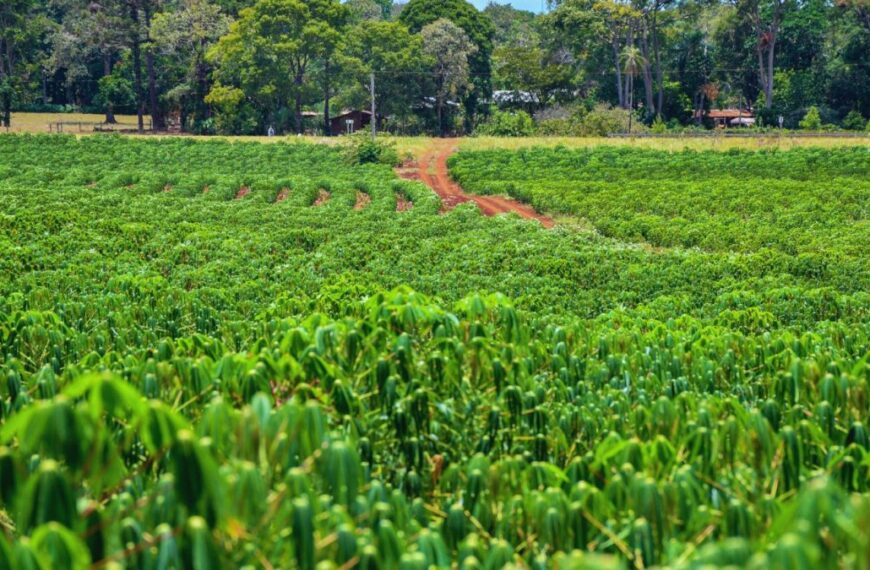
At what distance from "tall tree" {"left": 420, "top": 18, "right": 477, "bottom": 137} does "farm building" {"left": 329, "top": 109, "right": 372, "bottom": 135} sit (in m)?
5.69

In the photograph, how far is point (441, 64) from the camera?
68.7 m

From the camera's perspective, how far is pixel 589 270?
18547 mm

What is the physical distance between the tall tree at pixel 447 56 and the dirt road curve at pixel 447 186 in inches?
352

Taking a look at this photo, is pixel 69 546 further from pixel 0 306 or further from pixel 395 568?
pixel 0 306

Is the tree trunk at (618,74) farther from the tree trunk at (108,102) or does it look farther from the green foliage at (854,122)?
the tree trunk at (108,102)

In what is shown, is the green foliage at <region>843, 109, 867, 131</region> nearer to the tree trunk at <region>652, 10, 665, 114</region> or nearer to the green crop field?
the tree trunk at <region>652, 10, 665, 114</region>

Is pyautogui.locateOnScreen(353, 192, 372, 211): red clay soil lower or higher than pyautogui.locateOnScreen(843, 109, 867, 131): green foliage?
lower

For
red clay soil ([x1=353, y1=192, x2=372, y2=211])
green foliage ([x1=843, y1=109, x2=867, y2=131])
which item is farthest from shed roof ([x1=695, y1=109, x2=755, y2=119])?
red clay soil ([x1=353, y1=192, x2=372, y2=211])

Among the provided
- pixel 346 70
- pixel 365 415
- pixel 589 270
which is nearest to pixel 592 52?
pixel 346 70

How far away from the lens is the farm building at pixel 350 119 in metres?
72.0

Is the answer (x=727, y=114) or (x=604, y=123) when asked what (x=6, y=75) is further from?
(x=727, y=114)

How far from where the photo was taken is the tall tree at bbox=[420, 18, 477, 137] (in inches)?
2687

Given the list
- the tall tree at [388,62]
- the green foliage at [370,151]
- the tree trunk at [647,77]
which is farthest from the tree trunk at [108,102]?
the tree trunk at [647,77]

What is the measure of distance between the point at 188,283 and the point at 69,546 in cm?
1342
